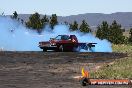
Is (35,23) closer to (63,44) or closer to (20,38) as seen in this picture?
(20,38)

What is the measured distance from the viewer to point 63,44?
45312 millimetres

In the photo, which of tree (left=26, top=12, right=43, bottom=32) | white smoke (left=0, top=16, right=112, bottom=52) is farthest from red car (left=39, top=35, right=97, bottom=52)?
tree (left=26, top=12, right=43, bottom=32)

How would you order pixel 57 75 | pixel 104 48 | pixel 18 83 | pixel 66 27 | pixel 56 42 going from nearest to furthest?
pixel 18 83, pixel 57 75, pixel 56 42, pixel 104 48, pixel 66 27

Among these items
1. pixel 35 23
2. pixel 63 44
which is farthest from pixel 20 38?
pixel 35 23

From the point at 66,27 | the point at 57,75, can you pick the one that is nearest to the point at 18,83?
the point at 57,75

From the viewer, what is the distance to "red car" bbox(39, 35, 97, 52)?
4425cm

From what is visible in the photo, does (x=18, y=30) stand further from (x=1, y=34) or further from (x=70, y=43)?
(x=70, y=43)

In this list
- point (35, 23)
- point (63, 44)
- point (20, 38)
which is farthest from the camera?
point (35, 23)

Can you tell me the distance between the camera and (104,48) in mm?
53531

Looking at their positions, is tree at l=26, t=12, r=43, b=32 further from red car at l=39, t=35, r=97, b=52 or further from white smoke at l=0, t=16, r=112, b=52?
red car at l=39, t=35, r=97, b=52

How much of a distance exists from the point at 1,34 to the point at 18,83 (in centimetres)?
3696

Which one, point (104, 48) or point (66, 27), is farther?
point (66, 27)

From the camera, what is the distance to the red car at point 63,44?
145ft

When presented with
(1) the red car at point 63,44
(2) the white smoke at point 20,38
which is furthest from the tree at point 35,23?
(1) the red car at point 63,44
